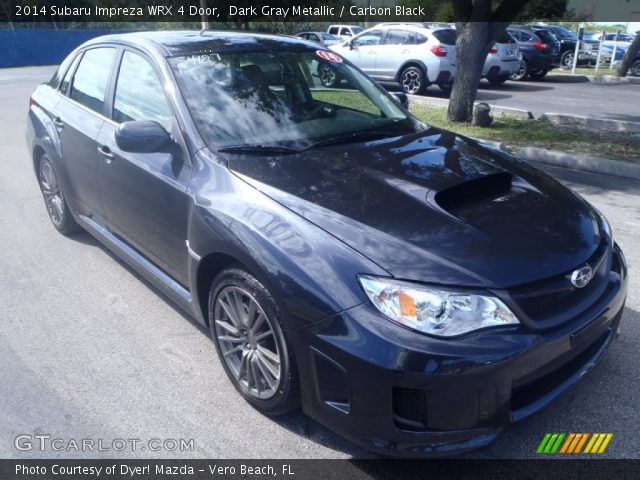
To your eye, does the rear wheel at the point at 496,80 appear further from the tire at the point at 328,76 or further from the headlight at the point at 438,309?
the headlight at the point at 438,309

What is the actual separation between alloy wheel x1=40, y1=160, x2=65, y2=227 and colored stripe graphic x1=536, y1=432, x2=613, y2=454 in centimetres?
431

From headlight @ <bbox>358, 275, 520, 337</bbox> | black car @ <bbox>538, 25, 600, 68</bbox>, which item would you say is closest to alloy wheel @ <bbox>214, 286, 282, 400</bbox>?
headlight @ <bbox>358, 275, 520, 337</bbox>

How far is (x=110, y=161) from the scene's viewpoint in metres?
3.97

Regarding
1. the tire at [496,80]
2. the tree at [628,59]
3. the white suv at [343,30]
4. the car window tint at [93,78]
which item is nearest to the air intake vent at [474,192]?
the car window tint at [93,78]

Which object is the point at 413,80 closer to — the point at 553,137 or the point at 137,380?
the point at 553,137

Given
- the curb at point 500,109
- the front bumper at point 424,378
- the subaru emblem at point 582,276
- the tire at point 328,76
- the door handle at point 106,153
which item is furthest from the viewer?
the curb at point 500,109

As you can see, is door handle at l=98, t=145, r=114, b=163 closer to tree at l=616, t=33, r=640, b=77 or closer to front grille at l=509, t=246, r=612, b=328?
front grille at l=509, t=246, r=612, b=328

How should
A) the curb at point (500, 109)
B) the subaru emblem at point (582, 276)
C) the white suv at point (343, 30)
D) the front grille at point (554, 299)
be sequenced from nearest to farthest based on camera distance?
1. the front grille at point (554, 299)
2. the subaru emblem at point (582, 276)
3. the curb at point (500, 109)
4. the white suv at point (343, 30)

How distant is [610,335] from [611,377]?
37 centimetres

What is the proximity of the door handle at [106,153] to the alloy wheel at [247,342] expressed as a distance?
58.6 inches

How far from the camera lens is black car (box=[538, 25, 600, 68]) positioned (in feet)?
75.0

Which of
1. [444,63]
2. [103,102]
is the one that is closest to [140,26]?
[444,63]

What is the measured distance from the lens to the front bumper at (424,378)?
7.32 ft

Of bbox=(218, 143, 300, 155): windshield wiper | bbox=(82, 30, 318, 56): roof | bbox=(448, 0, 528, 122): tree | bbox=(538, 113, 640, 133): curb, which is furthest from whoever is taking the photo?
bbox=(448, 0, 528, 122): tree
